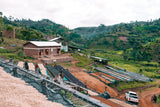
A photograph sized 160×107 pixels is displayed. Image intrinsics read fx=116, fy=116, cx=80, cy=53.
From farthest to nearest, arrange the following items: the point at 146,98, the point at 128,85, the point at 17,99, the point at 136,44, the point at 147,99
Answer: the point at 136,44
the point at 128,85
the point at 146,98
the point at 147,99
the point at 17,99

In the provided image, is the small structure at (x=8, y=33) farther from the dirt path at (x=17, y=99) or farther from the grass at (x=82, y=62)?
the dirt path at (x=17, y=99)

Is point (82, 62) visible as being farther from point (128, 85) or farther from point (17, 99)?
point (17, 99)

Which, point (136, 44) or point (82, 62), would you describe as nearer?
point (82, 62)

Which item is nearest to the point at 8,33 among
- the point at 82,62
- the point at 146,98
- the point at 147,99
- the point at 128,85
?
the point at 82,62

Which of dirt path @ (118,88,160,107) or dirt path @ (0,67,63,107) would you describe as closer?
dirt path @ (0,67,63,107)

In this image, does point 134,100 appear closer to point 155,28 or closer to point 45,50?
point 45,50

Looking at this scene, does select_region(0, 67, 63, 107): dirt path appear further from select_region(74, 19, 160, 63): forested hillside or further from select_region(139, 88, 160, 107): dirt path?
select_region(74, 19, 160, 63): forested hillside

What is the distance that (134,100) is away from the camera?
16453 mm

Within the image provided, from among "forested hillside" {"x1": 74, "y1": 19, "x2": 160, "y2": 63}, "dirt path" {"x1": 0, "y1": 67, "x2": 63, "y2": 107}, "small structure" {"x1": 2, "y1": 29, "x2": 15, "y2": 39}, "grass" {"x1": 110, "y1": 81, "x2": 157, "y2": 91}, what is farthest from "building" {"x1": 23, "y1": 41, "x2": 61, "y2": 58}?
"forested hillside" {"x1": 74, "y1": 19, "x2": 160, "y2": 63}

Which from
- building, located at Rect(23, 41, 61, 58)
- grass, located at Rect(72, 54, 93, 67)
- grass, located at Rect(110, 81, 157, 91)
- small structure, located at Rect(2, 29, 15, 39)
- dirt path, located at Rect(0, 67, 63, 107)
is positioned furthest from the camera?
small structure, located at Rect(2, 29, 15, 39)

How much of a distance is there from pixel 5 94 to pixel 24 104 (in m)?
1.43

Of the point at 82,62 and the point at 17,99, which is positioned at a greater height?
the point at 17,99

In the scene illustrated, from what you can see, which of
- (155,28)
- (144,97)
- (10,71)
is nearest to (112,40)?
(155,28)

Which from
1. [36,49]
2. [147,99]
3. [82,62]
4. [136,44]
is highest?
[136,44]
